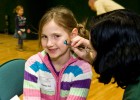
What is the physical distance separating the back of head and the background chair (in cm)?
66

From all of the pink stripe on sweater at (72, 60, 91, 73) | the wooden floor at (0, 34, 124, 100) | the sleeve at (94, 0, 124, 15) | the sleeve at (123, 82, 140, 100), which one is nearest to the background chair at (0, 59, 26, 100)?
the pink stripe on sweater at (72, 60, 91, 73)

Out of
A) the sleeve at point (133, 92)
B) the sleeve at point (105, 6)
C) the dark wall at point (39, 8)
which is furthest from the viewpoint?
the dark wall at point (39, 8)

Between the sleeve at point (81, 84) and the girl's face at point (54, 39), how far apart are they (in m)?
0.16

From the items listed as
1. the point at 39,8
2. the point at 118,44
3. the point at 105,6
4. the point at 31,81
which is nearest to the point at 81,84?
the point at 31,81

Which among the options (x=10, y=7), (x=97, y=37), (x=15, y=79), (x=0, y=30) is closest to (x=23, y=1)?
(x=10, y=7)

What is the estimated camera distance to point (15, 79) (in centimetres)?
164

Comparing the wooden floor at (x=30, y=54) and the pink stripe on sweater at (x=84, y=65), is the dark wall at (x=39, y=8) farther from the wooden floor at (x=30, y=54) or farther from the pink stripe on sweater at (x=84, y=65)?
the pink stripe on sweater at (x=84, y=65)

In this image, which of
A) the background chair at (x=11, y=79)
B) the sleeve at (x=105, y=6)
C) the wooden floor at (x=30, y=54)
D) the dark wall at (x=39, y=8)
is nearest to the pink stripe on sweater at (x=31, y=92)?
the background chair at (x=11, y=79)

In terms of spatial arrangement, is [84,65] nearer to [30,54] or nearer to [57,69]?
[57,69]

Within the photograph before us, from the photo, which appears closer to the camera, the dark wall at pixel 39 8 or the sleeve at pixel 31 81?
the sleeve at pixel 31 81

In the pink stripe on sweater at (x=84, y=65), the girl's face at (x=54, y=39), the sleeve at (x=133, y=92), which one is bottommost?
A: the pink stripe on sweater at (x=84, y=65)

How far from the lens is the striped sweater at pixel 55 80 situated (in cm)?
153

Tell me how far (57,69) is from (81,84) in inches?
6.4

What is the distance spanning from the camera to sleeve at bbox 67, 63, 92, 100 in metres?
1.51
